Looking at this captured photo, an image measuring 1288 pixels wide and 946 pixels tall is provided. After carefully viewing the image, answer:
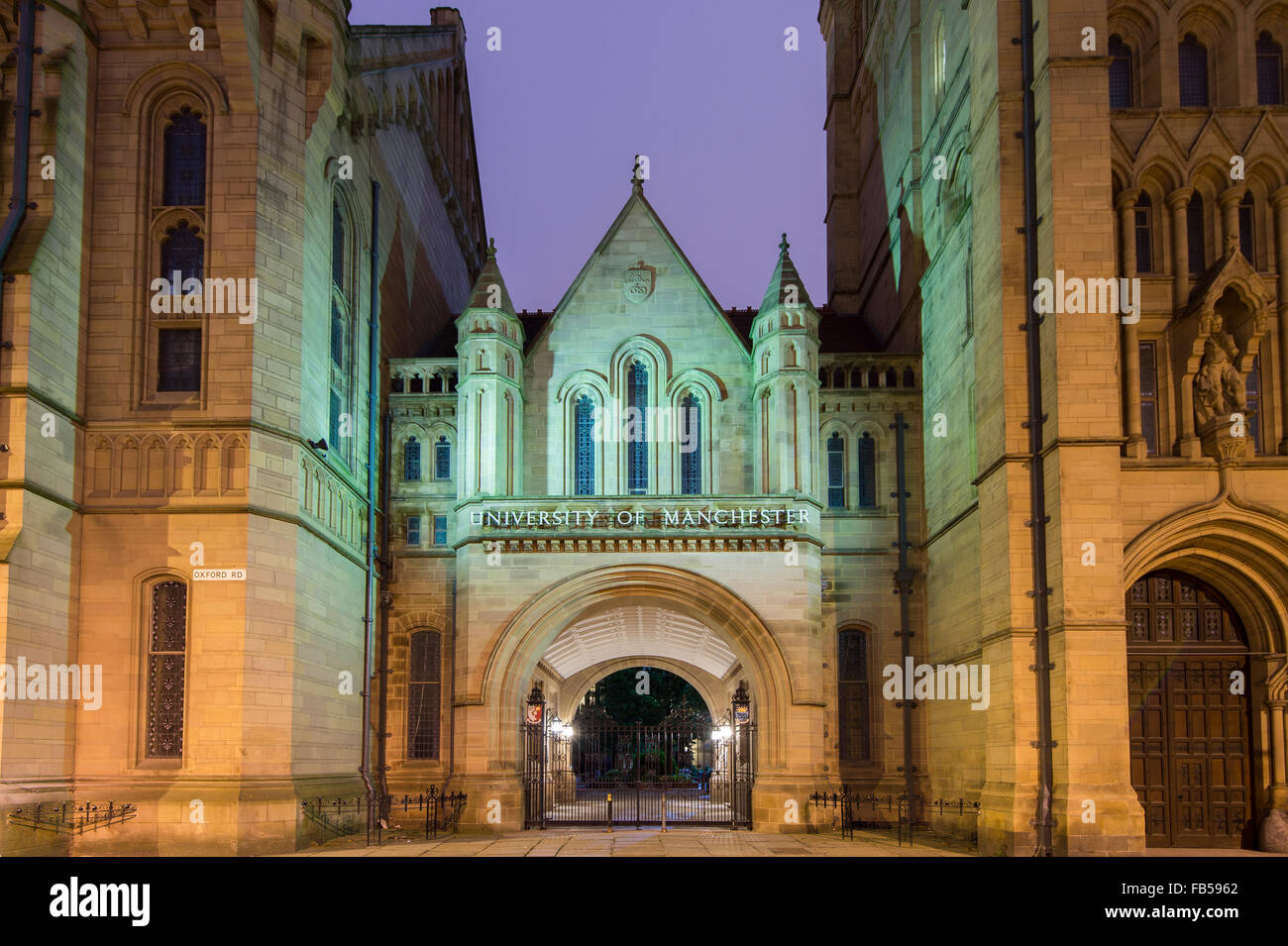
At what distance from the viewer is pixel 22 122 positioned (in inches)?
896

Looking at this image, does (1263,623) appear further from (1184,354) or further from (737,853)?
(737,853)

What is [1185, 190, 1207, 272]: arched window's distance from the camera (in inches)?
1015

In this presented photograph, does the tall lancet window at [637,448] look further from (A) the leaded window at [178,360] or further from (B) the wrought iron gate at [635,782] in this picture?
(A) the leaded window at [178,360]

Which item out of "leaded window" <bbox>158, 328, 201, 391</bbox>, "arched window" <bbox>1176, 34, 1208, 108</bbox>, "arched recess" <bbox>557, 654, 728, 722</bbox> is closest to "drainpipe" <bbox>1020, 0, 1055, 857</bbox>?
"arched window" <bbox>1176, 34, 1208, 108</bbox>

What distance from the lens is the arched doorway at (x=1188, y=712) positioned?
81.8 feet

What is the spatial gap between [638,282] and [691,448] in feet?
14.7

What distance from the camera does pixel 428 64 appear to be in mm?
38250

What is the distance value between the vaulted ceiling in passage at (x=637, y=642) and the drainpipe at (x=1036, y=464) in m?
13.9

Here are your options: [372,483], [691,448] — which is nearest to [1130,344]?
[691,448]

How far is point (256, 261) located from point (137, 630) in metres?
6.93

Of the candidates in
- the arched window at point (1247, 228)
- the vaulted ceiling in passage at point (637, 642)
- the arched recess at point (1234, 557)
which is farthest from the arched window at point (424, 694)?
the arched window at point (1247, 228)

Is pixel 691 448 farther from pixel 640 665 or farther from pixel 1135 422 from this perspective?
pixel 640 665

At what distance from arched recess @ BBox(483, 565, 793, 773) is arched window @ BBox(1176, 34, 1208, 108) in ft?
46.5

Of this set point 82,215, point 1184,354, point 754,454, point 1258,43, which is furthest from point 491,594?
point 1258,43
